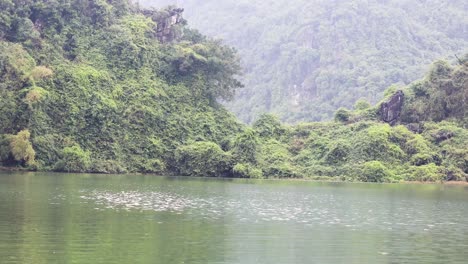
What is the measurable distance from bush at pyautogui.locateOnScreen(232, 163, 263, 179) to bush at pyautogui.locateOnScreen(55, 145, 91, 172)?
1357 cm

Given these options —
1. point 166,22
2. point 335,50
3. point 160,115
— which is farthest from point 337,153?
point 335,50

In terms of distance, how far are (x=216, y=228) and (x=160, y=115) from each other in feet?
139

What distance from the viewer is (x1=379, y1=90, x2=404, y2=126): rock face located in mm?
68938

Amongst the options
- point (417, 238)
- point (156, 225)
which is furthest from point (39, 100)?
point (417, 238)

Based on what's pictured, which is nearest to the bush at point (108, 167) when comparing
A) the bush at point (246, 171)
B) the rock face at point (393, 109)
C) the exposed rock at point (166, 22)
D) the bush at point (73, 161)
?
the bush at point (73, 161)

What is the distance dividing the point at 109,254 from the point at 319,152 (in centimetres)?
5131

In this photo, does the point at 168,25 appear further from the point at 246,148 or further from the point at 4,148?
the point at 4,148

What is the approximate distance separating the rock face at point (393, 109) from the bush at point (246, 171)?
1704 centimetres

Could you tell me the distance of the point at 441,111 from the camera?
220 feet

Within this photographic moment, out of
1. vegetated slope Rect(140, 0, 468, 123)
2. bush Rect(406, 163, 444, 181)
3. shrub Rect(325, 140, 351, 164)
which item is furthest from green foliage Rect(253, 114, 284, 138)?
vegetated slope Rect(140, 0, 468, 123)

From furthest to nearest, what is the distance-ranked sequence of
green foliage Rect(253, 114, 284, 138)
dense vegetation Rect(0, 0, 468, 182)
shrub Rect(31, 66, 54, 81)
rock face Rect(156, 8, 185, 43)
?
1. rock face Rect(156, 8, 185, 43)
2. green foliage Rect(253, 114, 284, 138)
3. shrub Rect(31, 66, 54, 81)
4. dense vegetation Rect(0, 0, 468, 182)

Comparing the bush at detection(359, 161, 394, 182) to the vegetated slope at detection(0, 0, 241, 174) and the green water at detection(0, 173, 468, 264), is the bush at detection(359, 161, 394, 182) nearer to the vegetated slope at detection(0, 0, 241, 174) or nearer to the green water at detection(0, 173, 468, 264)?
the vegetated slope at detection(0, 0, 241, 174)

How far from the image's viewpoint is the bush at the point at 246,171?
59.7 m

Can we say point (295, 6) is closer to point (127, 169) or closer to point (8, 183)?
point (127, 169)
